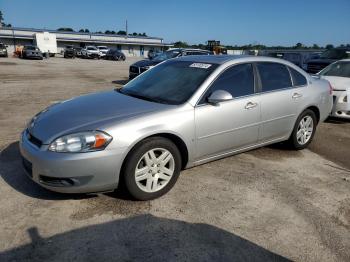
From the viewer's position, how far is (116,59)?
152 feet

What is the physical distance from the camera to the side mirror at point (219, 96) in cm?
414

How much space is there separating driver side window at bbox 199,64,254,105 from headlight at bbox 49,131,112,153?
4.62 feet

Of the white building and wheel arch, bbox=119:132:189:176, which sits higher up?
the white building

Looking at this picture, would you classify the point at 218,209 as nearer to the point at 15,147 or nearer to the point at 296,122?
the point at 296,122

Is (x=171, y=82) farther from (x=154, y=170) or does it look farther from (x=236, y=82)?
(x=154, y=170)

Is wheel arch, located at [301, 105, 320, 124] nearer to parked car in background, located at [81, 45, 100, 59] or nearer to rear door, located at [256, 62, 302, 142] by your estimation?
rear door, located at [256, 62, 302, 142]

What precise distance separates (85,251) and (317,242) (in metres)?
2.13

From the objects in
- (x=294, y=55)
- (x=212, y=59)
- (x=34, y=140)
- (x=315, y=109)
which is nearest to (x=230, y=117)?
(x=212, y=59)

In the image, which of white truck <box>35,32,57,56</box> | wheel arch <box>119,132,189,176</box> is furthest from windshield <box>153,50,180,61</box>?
white truck <box>35,32,57,56</box>

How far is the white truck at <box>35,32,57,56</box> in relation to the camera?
4847cm

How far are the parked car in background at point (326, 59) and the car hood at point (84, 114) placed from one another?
36.1 ft

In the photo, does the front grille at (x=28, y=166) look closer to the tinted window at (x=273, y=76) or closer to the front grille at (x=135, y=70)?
the tinted window at (x=273, y=76)

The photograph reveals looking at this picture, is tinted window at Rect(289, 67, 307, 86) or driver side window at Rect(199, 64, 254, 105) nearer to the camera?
driver side window at Rect(199, 64, 254, 105)

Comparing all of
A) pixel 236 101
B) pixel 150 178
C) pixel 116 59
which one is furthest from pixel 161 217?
pixel 116 59
